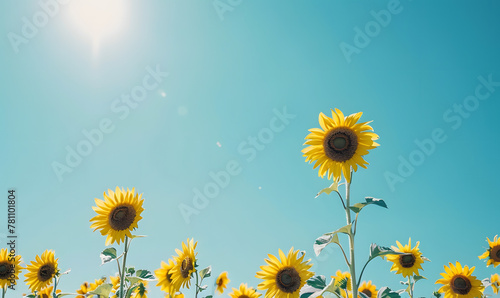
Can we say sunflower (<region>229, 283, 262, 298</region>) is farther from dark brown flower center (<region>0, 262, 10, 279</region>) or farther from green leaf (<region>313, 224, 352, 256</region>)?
dark brown flower center (<region>0, 262, 10, 279</region>)

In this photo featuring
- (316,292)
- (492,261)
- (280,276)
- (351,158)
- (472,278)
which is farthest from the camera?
(492,261)

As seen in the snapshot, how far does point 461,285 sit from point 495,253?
6.84 feet

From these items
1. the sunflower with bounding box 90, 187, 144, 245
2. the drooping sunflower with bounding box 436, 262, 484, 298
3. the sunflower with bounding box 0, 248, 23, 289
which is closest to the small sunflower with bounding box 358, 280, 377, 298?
the drooping sunflower with bounding box 436, 262, 484, 298

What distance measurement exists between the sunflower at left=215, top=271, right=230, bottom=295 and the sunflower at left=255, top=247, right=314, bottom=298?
17.1 ft

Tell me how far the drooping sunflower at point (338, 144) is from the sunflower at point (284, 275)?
5.54 ft

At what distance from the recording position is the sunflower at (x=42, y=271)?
8086 millimetres

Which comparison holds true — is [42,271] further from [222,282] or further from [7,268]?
[222,282]

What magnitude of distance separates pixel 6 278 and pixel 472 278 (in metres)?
10.9

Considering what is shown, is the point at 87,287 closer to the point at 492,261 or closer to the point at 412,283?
the point at 412,283

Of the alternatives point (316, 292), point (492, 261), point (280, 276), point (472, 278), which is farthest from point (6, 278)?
point (492, 261)

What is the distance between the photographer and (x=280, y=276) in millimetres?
5793

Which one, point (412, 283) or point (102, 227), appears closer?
point (102, 227)

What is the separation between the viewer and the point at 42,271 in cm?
814

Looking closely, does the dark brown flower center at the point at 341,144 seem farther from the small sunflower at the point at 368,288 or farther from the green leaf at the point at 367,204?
the small sunflower at the point at 368,288
